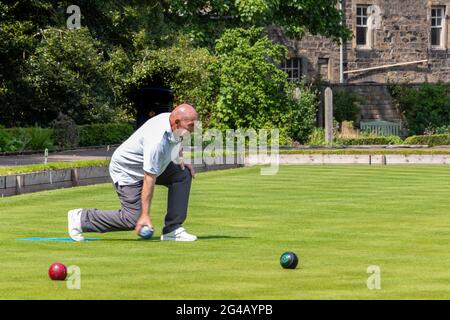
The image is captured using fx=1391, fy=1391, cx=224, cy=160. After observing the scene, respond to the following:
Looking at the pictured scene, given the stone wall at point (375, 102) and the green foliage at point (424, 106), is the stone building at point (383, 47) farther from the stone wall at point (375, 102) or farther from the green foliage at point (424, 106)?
the green foliage at point (424, 106)

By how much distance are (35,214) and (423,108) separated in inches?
1529

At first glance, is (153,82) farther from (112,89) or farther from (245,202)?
(245,202)

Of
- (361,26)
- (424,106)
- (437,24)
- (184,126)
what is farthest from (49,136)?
(437,24)

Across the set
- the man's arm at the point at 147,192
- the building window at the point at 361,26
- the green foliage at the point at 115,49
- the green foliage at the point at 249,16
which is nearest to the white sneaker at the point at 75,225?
the man's arm at the point at 147,192

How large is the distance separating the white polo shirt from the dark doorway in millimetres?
25491

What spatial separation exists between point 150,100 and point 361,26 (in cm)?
2043

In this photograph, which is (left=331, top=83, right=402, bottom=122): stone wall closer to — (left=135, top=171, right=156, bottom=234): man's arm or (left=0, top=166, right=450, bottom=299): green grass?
(left=0, top=166, right=450, bottom=299): green grass

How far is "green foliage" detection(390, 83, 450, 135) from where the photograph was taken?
5647cm

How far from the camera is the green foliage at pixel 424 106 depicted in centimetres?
5647

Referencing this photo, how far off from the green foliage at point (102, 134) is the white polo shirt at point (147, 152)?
2757cm

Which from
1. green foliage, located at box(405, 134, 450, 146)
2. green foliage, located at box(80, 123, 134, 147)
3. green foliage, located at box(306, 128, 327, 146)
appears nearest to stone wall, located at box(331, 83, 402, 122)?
green foliage, located at box(306, 128, 327, 146)

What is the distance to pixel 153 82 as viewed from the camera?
4791 cm

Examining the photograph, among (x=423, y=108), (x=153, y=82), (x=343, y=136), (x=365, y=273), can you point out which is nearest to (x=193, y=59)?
(x=153, y=82)

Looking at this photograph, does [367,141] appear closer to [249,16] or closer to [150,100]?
[249,16]
